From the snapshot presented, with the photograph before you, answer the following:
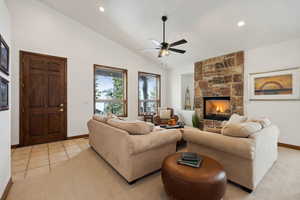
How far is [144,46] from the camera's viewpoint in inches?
199

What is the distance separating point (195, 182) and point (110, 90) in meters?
4.58

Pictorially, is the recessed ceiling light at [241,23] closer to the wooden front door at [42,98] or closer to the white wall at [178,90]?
the white wall at [178,90]

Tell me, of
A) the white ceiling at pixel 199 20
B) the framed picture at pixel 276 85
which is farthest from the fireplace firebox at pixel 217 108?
the white ceiling at pixel 199 20

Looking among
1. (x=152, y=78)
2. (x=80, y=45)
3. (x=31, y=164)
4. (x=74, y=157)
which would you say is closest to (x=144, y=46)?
(x=152, y=78)

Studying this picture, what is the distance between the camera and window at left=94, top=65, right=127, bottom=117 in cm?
492

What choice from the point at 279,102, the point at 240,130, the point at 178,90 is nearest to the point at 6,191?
the point at 240,130

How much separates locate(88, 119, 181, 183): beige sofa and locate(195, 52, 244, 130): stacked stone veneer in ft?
9.94

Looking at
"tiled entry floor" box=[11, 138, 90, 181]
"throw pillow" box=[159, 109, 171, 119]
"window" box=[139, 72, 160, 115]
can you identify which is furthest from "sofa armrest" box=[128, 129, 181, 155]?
"window" box=[139, 72, 160, 115]

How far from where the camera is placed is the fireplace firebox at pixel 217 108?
463cm

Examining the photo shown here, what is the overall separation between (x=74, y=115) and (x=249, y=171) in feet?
14.6

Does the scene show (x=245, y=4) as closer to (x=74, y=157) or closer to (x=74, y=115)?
(x=74, y=157)

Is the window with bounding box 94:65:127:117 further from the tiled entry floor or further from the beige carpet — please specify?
the beige carpet

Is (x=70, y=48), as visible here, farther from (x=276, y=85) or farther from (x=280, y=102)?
(x=280, y=102)

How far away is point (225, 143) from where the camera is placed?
182cm
